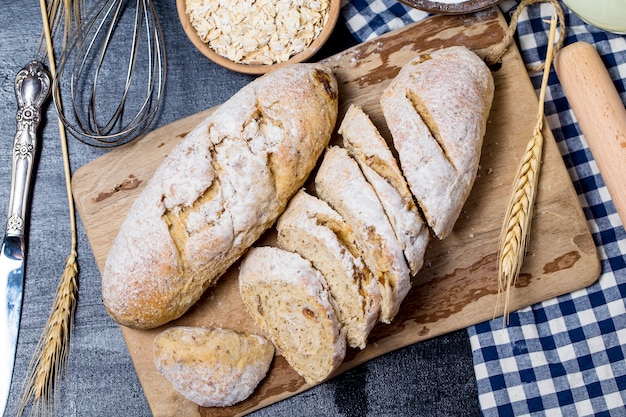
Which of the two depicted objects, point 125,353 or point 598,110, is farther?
point 125,353

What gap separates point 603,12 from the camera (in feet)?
7.33

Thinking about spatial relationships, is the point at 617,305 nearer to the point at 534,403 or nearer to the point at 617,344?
the point at 617,344

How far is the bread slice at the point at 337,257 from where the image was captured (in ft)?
6.56

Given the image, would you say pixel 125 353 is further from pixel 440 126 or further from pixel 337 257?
pixel 440 126

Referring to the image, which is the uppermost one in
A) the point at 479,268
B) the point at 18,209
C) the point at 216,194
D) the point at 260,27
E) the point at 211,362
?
the point at 260,27

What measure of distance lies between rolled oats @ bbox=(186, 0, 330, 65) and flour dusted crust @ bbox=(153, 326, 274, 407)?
3.26 ft

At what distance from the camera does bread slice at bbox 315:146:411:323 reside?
1.98 metres

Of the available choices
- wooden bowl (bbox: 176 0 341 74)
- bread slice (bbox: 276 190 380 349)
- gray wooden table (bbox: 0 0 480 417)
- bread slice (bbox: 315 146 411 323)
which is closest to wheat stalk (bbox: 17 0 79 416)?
gray wooden table (bbox: 0 0 480 417)

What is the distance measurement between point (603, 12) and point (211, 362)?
6.02 ft

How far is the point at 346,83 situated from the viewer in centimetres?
233

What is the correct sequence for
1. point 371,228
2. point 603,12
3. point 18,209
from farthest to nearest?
1. point 18,209
2. point 603,12
3. point 371,228

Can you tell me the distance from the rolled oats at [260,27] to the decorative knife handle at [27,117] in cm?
67

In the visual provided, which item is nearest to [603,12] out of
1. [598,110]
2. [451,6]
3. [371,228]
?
[598,110]

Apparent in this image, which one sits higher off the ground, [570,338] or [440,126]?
[440,126]
